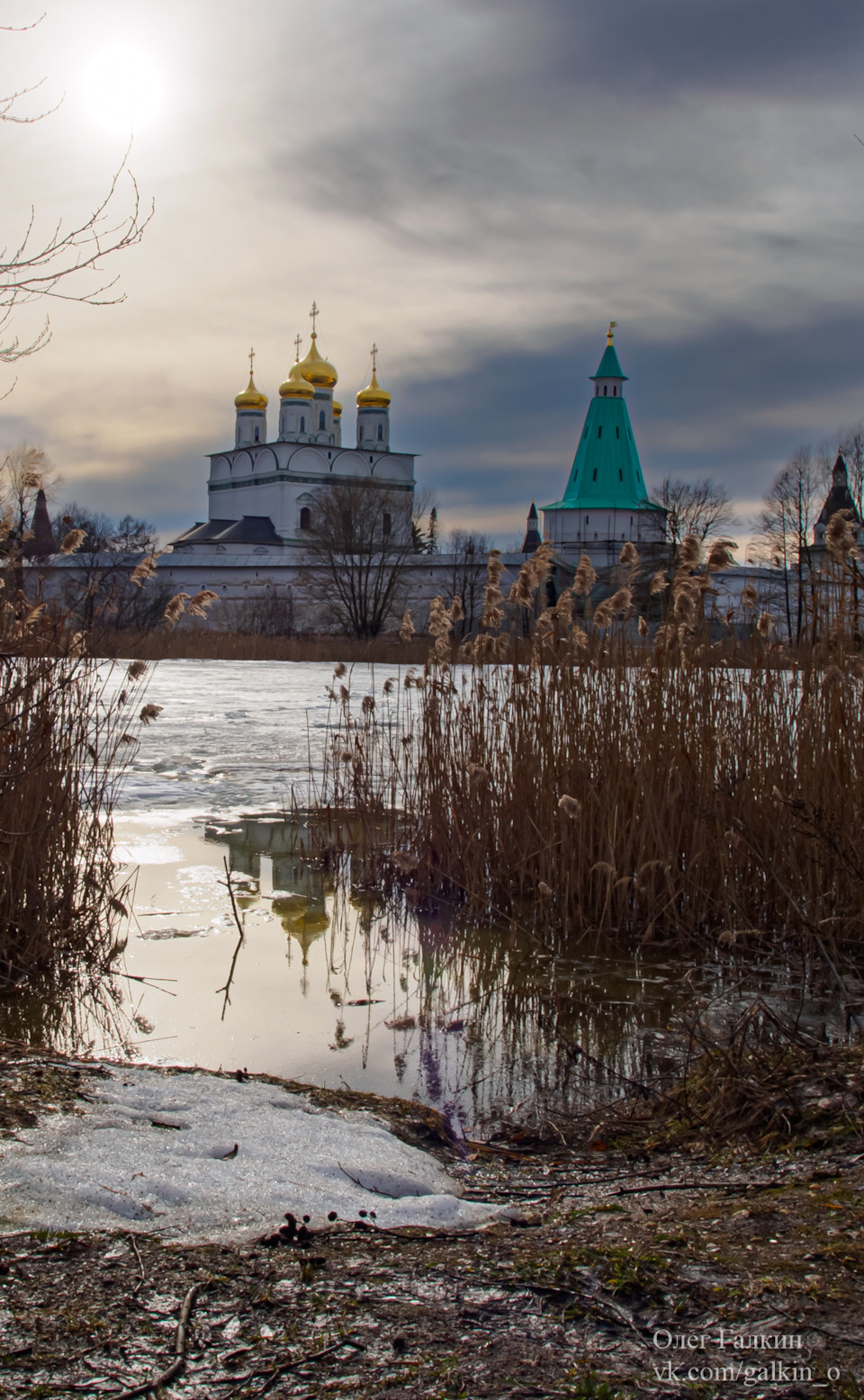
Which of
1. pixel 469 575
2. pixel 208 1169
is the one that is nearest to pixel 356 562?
pixel 469 575

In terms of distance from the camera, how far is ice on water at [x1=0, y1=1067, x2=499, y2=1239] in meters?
1.64

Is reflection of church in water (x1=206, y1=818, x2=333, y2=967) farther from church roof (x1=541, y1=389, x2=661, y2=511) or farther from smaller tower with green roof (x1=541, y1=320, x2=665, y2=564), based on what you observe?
church roof (x1=541, y1=389, x2=661, y2=511)

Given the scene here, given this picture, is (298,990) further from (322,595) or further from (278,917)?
(322,595)

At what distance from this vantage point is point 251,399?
61656mm

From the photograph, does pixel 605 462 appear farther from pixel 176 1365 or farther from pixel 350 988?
pixel 176 1365

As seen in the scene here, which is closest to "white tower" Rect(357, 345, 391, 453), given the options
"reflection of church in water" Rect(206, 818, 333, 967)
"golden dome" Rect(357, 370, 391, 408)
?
"golden dome" Rect(357, 370, 391, 408)

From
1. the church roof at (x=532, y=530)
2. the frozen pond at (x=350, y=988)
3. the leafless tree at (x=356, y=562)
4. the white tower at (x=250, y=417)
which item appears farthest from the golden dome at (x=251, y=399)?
the frozen pond at (x=350, y=988)

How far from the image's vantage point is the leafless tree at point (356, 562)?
33.0 meters

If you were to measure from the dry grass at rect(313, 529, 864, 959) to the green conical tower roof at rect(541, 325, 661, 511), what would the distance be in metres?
45.5

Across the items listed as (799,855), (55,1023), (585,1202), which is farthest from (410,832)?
(585,1202)

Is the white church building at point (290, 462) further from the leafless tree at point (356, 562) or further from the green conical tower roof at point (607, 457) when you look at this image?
the leafless tree at point (356, 562)

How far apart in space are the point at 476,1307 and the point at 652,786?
2.77 m

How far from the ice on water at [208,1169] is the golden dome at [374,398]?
60892 mm

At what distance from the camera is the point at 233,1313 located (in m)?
1.33
